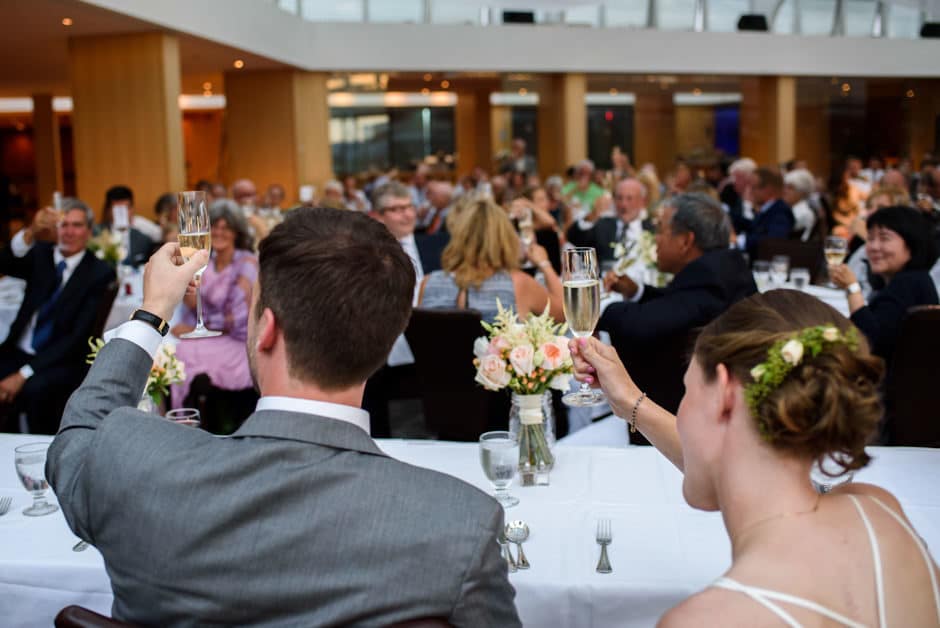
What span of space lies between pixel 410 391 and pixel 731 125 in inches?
634

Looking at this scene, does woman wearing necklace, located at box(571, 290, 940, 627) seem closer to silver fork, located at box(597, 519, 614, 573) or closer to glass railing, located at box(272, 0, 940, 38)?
silver fork, located at box(597, 519, 614, 573)

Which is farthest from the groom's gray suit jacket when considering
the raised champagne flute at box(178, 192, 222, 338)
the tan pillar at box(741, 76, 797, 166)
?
the tan pillar at box(741, 76, 797, 166)

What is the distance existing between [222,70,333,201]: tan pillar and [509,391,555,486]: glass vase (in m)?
13.1

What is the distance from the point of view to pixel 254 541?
3.99 feet

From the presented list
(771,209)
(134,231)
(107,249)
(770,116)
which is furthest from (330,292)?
(770,116)

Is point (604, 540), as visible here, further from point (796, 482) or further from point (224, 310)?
point (224, 310)

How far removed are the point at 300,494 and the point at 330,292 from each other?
0.90 ft

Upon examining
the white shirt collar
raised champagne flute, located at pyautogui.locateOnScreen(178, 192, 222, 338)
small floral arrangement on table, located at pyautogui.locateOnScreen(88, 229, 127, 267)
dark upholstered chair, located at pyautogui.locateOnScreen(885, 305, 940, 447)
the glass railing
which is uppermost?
the glass railing

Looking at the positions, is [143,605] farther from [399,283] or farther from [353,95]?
[353,95]

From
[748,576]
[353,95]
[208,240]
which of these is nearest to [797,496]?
[748,576]

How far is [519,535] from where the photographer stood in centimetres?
188

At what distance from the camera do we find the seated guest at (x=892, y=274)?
3.96m

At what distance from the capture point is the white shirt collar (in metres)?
1.30

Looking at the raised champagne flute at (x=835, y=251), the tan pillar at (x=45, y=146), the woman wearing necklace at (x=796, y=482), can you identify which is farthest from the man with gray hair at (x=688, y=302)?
the tan pillar at (x=45, y=146)
